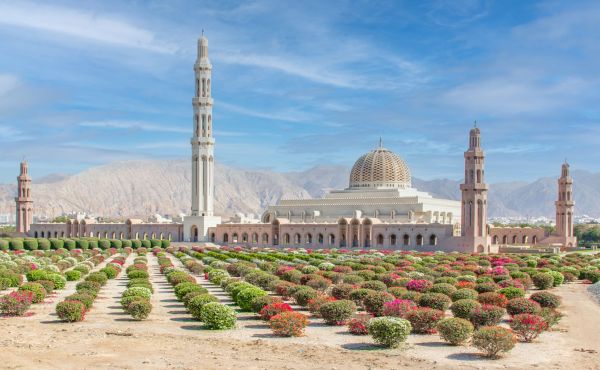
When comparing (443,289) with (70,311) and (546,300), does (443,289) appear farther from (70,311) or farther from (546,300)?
(70,311)

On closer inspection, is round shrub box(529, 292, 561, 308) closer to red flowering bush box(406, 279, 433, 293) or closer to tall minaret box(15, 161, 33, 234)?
red flowering bush box(406, 279, 433, 293)

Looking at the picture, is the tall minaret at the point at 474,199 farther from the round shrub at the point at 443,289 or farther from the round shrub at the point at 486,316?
the round shrub at the point at 486,316

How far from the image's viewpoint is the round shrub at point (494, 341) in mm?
14500

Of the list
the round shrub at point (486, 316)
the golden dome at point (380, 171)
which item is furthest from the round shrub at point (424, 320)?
the golden dome at point (380, 171)

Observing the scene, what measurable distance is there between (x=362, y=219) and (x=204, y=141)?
1798 centimetres

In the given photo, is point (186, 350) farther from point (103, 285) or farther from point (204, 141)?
point (204, 141)

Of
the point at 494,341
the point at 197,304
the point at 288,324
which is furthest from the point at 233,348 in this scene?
the point at 494,341

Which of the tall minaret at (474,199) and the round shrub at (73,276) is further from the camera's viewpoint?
the tall minaret at (474,199)

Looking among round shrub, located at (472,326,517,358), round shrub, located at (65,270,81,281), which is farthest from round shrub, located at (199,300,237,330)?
round shrub, located at (65,270,81,281)

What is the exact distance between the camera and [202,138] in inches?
2820

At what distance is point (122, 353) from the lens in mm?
14844

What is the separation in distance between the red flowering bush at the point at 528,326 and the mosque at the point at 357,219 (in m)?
40.0

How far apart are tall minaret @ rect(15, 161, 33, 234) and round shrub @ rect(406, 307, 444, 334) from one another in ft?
237

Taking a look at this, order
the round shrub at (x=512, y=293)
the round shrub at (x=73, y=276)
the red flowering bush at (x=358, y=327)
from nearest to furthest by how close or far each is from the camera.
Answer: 1. the red flowering bush at (x=358, y=327)
2. the round shrub at (x=512, y=293)
3. the round shrub at (x=73, y=276)
